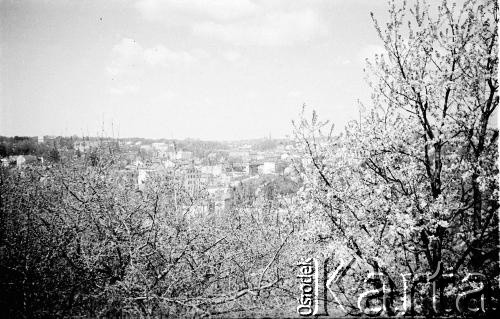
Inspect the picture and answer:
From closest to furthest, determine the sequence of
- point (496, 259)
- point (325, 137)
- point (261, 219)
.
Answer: point (496, 259) < point (325, 137) < point (261, 219)

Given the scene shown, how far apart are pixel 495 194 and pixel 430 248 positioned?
4.99 ft

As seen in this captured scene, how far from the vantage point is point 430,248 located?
6.15m

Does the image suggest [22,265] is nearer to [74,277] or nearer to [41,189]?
[74,277]

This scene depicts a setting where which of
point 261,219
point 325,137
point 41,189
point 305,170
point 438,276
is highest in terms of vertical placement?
point 325,137

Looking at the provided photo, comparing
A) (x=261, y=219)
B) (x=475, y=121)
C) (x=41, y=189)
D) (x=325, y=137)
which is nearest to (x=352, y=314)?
(x=325, y=137)

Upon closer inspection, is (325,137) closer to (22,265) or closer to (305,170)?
(305,170)

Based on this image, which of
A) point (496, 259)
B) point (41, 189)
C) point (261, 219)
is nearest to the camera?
point (496, 259)

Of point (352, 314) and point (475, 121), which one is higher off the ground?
point (475, 121)

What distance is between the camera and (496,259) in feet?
18.9

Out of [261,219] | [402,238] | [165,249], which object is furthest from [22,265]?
[261,219]

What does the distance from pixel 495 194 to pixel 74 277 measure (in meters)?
7.59

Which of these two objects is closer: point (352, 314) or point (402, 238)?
point (352, 314)

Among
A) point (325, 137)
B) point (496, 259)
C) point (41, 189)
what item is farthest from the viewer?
point (41, 189)

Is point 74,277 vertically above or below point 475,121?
below
